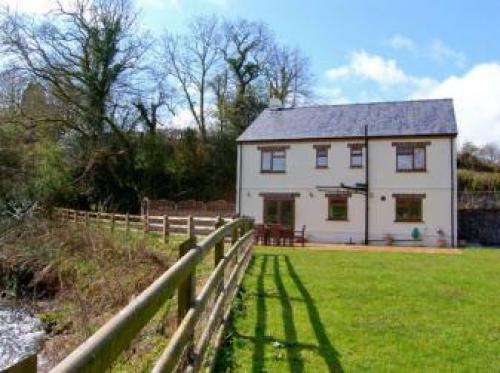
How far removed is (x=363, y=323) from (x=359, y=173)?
796 inches

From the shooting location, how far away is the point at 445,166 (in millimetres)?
24969

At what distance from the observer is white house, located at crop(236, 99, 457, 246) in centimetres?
2509

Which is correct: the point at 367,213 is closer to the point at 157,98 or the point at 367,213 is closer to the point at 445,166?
the point at 445,166

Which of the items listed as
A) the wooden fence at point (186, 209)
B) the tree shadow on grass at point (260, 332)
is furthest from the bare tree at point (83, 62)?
the tree shadow on grass at point (260, 332)

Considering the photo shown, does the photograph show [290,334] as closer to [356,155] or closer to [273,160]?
[356,155]

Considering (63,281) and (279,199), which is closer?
(63,281)

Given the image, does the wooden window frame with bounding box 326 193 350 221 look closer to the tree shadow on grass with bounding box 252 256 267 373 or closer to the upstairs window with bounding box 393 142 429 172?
the upstairs window with bounding box 393 142 429 172

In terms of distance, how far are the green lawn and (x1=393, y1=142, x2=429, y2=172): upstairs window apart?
14.3 meters

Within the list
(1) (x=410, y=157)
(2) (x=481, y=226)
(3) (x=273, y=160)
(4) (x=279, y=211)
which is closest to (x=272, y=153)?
(3) (x=273, y=160)

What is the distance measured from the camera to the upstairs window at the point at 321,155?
27125 millimetres

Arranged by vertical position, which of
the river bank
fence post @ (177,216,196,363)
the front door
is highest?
the front door

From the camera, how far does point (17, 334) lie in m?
9.38

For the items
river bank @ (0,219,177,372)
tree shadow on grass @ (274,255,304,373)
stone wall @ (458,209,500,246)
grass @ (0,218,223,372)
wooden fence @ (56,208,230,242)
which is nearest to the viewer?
tree shadow on grass @ (274,255,304,373)

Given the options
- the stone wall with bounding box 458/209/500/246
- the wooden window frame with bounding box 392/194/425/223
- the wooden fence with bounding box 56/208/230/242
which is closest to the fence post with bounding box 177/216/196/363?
the wooden fence with bounding box 56/208/230/242
